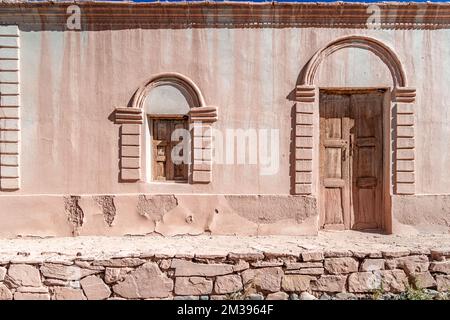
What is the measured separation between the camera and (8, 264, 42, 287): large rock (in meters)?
3.88

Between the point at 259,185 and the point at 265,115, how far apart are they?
124cm

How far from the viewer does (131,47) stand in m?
5.30

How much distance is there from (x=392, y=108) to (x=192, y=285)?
172 inches

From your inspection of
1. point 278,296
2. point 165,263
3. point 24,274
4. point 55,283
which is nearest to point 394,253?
point 278,296

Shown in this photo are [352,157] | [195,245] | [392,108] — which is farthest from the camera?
[352,157]

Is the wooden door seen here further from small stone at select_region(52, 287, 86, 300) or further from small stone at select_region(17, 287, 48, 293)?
small stone at select_region(17, 287, 48, 293)

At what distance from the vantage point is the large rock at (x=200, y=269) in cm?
392

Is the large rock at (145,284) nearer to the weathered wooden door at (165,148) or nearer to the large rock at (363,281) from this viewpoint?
the weathered wooden door at (165,148)

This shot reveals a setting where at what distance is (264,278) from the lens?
396 cm

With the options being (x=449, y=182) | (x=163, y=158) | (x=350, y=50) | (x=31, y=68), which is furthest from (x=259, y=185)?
(x=31, y=68)

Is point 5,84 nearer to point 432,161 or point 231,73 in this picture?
point 231,73

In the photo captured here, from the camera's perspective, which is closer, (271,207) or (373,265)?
(373,265)

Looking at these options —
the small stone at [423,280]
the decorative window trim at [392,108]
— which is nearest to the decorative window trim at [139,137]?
the decorative window trim at [392,108]

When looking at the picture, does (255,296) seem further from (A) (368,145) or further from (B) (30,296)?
(A) (368,145)
